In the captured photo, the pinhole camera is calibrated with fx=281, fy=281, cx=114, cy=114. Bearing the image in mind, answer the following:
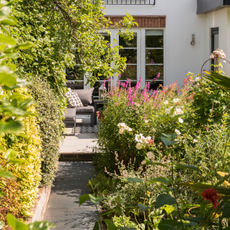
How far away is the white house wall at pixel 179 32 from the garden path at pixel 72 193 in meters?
5.89

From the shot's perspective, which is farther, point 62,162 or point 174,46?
point 174,46

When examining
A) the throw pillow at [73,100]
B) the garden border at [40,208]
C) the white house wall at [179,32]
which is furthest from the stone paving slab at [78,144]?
the white house wall at [179,32]

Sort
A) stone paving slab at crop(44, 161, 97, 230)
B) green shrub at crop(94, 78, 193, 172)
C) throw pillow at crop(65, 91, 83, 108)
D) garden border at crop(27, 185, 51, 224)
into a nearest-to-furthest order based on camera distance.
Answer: garden border at crop(27, 185, 51, 224)
stone paving slab at crop(44, 161, 97, 230)
green shrub at crop(94, 78, 193, 172)
throw pillow at crop(65, 91, 83, 108)

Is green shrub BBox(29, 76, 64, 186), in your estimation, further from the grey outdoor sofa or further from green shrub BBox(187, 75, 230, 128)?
the grey outdoor sofa

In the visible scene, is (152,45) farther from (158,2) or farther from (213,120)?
(213,120)

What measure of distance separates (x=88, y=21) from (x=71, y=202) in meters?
2.16

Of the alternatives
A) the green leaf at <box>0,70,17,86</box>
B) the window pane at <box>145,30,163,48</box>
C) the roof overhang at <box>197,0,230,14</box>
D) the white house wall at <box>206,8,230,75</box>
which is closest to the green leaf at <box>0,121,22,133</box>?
the green leaf at <box>0,70,17,86</box>

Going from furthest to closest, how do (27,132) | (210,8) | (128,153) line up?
(210,8) < (128,153) < (27,132)

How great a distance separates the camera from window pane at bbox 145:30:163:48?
10.1 m

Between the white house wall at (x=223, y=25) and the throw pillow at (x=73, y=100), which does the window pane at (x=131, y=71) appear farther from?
the white house wall at (x=223, y=25)

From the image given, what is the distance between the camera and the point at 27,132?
2.38 meters

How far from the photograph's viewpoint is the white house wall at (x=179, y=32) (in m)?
9.86

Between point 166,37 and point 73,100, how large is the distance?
441 cm

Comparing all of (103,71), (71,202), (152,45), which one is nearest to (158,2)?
(152,45)
